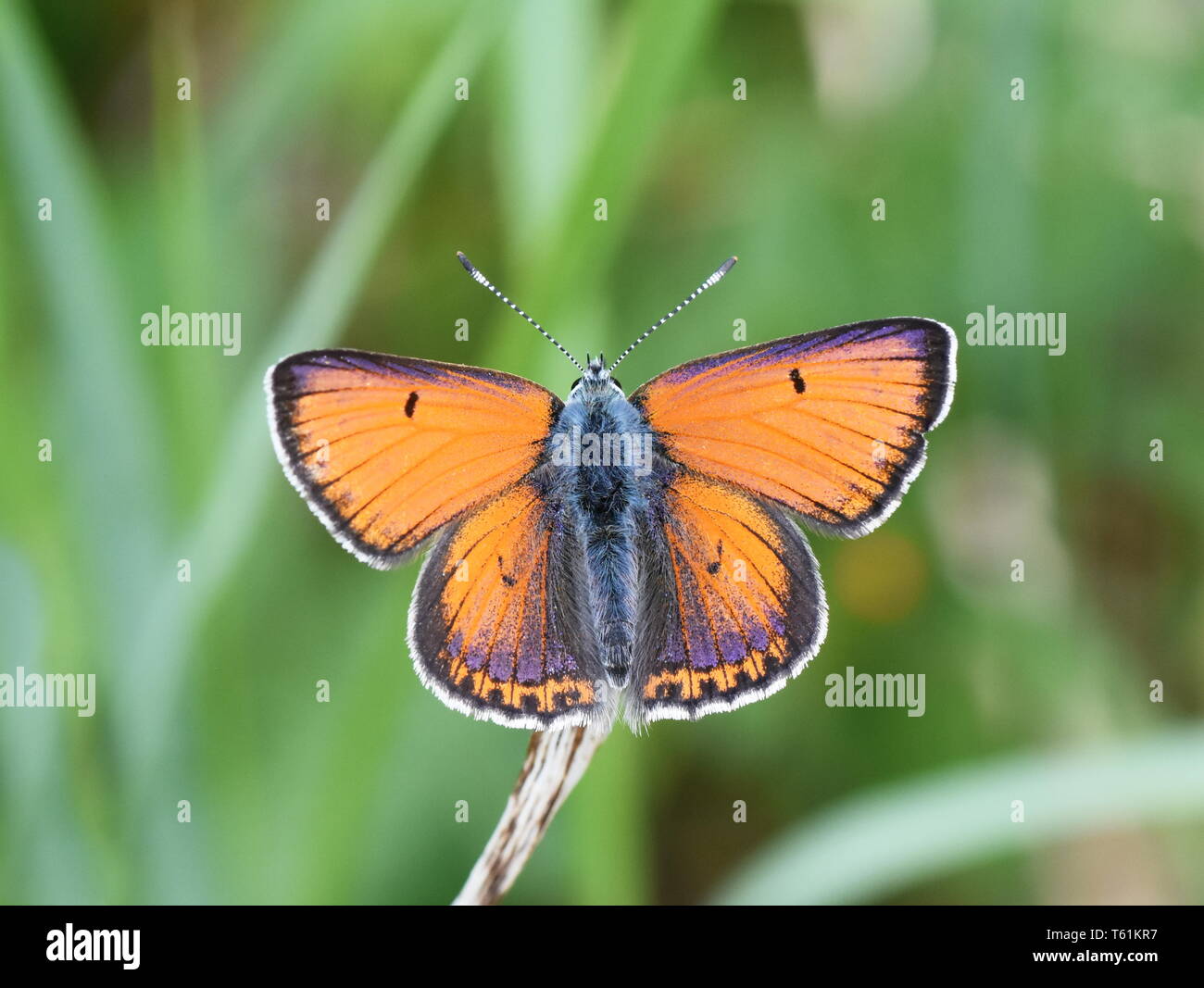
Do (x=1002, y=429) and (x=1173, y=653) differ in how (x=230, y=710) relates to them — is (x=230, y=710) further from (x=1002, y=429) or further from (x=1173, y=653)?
(x=1173, y=653)

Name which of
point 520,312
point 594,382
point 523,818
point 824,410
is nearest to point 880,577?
point 824,410

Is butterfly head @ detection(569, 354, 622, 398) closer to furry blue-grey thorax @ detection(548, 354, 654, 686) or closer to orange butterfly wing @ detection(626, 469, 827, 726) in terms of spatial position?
furry blue-grey thorax @ detection(548, 354, 654, 686)

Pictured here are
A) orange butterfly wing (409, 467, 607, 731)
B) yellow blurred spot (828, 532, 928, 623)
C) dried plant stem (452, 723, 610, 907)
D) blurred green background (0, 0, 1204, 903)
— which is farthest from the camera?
yellow blurred spot (828, 532, 928, 623)

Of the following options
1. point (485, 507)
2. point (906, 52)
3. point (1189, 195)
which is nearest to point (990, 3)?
point (906, 52)

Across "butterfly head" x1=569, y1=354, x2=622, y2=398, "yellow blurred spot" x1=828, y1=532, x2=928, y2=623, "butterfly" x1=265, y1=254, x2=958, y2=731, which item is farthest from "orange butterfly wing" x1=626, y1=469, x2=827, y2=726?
A: "yellow blurred spot" x1=828, y1=532, x2=928, y2=623

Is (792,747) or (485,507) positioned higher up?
(485,507)

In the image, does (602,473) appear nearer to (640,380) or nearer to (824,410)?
(824,410)
